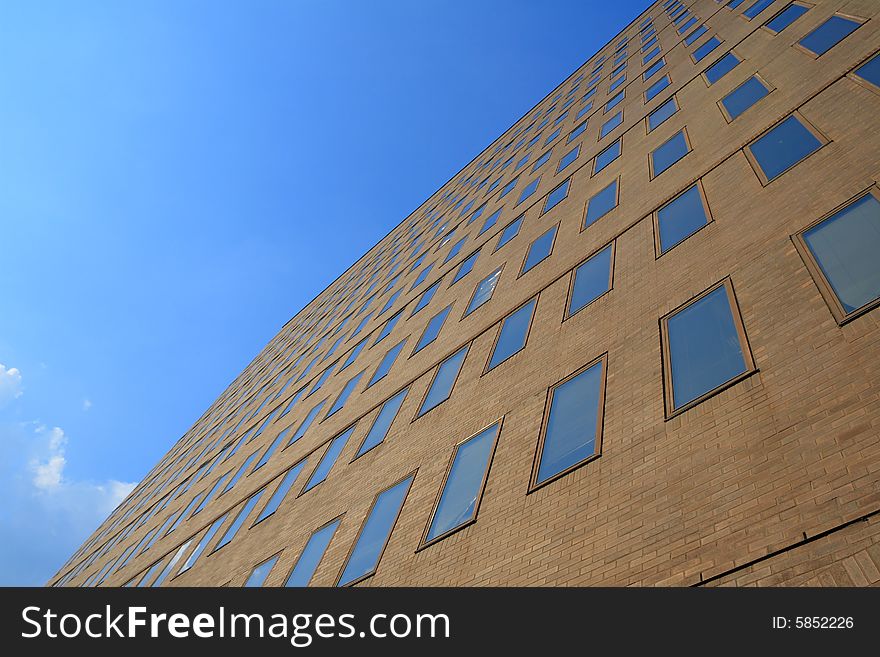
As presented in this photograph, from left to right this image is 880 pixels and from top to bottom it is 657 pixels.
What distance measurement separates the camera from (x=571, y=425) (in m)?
7.93

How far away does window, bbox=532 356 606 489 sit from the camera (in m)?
7.34

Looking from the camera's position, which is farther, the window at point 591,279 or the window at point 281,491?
the window at point 281,491

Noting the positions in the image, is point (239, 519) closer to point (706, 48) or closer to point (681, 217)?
point (681, 217)

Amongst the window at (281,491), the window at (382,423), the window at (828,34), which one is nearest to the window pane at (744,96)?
the window at (828,34)

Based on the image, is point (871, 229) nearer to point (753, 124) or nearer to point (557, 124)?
point (753, 124)

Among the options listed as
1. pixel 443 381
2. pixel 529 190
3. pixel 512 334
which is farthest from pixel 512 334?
pixel 529 190

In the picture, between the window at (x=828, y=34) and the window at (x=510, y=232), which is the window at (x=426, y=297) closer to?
the window at (x=510, y=232)

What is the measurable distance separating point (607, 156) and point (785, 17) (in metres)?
5.15

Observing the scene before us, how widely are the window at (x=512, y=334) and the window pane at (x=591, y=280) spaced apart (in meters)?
1.08

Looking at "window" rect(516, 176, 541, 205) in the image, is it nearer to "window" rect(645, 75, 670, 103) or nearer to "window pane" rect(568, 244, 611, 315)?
"window" rect(645, 75, 670, 103)

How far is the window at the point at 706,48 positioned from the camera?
17922 millimetres

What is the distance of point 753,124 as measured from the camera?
442 inches
